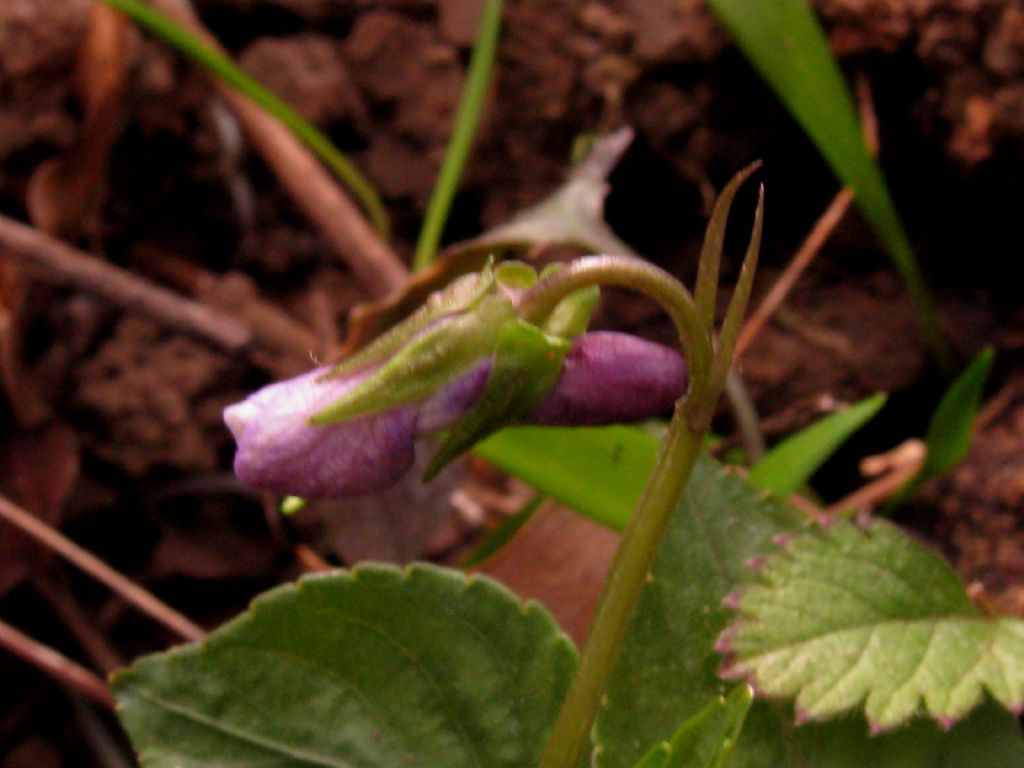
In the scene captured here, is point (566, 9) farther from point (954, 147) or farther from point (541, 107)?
point (954, 147)

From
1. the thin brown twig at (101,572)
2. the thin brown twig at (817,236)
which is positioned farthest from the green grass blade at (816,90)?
the thin brown twig at (101,572)

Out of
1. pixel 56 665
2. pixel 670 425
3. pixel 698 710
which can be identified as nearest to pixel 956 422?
pixel 698 710

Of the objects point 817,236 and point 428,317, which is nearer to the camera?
point 428,317

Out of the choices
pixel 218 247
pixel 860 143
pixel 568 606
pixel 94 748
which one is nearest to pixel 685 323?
pixel 568 606

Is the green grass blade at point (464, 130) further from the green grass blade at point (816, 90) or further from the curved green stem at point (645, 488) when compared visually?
the curved green stem at point (645, 488)

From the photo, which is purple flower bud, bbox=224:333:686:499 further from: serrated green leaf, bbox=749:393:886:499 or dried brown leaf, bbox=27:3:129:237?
dried brown leaf, bbox=27:3:129:237

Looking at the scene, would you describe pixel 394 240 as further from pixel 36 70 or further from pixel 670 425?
pixel 670 425

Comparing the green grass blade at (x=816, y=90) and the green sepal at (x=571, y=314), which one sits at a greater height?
the green sepal at (x=571, y=314)
